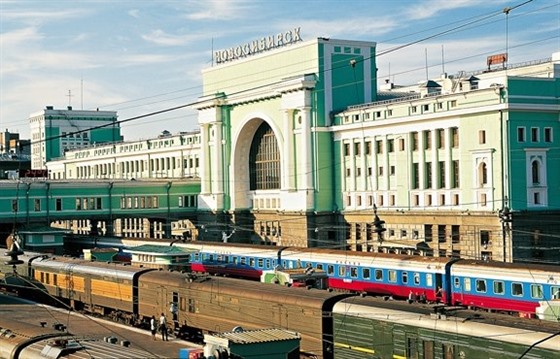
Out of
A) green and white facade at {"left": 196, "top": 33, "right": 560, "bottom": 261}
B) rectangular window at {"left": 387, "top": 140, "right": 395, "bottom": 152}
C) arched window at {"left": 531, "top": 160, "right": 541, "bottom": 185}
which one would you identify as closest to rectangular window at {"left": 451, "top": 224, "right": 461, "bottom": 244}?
green and white facade at {"left": 196, "top": 33, "right": 560, "bottom": 261}

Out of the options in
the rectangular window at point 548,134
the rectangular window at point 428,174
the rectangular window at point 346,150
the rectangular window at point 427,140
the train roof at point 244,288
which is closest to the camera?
the train roof at point 244,288

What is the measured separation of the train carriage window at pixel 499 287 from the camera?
34.2m

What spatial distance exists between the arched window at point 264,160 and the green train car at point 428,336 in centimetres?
4733

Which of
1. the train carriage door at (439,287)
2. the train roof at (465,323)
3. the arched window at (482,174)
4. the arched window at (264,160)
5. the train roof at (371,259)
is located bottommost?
the train carriage door at (439,287)

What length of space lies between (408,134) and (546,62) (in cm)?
1876

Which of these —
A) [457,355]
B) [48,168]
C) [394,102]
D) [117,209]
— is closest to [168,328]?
[457,355]

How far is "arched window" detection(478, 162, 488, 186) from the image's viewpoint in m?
54.0

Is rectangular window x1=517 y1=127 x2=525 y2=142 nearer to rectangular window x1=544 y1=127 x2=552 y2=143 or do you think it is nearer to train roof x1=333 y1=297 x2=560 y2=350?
rectangular window x1=544 y1=127 x2=552 y2=143

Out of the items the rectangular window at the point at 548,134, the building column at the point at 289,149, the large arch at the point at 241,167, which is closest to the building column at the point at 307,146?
the building column at the point at 289,149

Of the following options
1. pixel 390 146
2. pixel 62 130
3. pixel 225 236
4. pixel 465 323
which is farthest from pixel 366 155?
pixel 62 130

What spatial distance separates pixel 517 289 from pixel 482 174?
21.4 m

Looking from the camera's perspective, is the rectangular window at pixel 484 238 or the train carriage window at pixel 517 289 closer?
the train carriage window at pixel 517 289

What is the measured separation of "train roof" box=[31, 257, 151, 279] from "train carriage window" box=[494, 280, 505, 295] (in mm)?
15663

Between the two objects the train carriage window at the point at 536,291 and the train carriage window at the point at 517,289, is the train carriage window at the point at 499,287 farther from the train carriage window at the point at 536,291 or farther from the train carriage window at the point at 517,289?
the train carriage window at the point at 536,291
